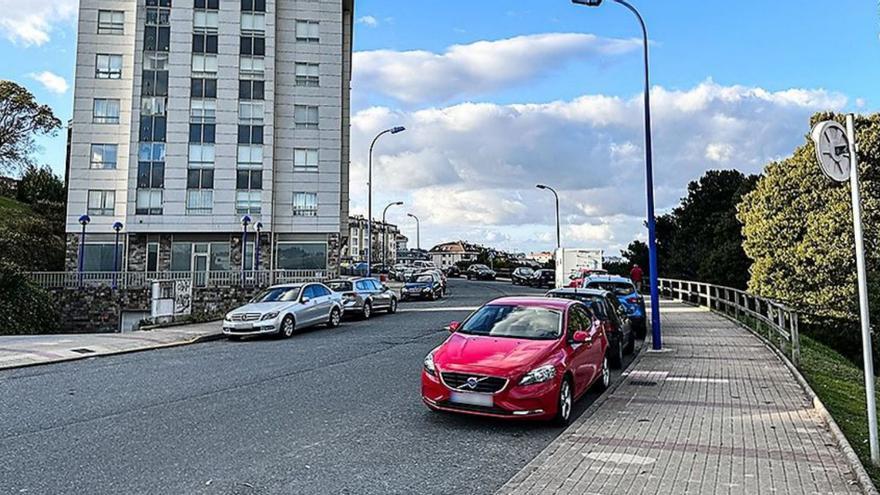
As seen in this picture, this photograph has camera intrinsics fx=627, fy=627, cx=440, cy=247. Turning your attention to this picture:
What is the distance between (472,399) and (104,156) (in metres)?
42.2

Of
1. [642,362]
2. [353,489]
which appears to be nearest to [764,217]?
[642,362]

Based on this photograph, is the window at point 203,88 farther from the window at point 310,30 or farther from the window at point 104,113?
the window at point 310,30

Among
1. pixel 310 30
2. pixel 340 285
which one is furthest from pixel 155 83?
pixel 340 285

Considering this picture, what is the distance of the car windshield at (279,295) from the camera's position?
60.1 ft

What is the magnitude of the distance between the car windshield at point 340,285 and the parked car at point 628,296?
9.62 m

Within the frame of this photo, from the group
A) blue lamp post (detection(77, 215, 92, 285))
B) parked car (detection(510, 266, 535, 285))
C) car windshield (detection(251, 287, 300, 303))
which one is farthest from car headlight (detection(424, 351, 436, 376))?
parked car (detection(510, 266, 535, 285))

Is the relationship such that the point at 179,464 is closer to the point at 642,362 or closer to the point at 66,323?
the point at 642,362

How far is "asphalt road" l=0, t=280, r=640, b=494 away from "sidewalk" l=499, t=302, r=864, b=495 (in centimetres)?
50

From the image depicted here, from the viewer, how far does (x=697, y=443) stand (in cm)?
651

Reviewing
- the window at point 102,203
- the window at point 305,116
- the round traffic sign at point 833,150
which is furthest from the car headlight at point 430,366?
the window at point 102,203

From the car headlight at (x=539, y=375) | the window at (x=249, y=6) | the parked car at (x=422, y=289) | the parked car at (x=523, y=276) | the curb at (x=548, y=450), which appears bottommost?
the curb at (x=548, y=450)

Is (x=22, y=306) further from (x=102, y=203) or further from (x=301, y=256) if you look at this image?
(x=301, y=256)

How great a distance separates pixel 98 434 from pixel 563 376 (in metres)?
5.22

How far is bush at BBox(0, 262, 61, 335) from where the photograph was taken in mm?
25938
